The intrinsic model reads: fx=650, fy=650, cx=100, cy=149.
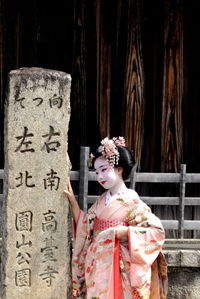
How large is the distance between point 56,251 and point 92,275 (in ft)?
1.35

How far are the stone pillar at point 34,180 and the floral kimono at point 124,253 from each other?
358 millimetres

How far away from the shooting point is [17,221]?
5426mm

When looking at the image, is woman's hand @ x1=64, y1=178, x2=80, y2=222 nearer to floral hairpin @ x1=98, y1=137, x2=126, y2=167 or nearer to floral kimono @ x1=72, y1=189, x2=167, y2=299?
floral kimono @ x1=72, y1=189, x2=167, y2=299

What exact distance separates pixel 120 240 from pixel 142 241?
19 cm

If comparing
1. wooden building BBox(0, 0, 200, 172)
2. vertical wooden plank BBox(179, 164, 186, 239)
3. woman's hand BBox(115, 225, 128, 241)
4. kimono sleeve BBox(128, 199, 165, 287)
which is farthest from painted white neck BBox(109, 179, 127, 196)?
wooden building BBox(0, 0, 200, 172)

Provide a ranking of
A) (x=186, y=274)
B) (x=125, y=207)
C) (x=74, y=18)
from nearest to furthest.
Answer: (x=125, y=207)
(x=186, y=274)
(x=74, y=18)

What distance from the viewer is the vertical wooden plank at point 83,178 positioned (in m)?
7.03

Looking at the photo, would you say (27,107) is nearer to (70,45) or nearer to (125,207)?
(125,207)

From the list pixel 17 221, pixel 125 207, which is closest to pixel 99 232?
pixel 125 207

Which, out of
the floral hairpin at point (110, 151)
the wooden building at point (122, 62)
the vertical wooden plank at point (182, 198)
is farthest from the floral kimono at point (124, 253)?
the wooden building at point (122, 62)

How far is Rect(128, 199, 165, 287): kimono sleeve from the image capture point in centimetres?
521

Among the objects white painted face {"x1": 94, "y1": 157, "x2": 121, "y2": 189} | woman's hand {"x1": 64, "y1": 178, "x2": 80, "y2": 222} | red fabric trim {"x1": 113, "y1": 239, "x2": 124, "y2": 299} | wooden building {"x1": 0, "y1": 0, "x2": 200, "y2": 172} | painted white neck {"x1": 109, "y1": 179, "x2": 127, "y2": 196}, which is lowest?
red fabric trim {"x1": 113, "y1": 239, "x2": 124, "y2": 299}

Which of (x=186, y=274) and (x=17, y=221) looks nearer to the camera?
(x=17, y=221)

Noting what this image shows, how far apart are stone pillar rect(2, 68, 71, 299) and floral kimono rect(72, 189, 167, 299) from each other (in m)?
0.36
